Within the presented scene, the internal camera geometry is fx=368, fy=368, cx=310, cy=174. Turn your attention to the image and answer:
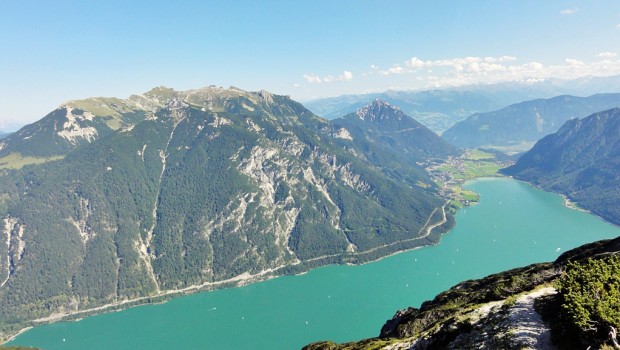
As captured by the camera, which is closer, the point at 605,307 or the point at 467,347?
the point at 605,307

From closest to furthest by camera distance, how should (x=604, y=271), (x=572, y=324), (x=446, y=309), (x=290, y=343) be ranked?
(x=572, y=324) → (x=604, y=271) → (x=446, y=309) → (x=290, y=343)

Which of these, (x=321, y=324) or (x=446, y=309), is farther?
(x=321, y=324)

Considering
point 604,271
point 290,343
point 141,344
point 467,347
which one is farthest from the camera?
point 141,344

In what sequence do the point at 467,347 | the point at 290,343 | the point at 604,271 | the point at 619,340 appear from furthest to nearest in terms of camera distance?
the point at 290,343 < the point at 467,347 < the point at 604,271 < the point at 619,340

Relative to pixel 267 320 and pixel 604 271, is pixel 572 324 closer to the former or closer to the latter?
pixel 604 271

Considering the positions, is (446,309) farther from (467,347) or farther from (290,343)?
(290,343)

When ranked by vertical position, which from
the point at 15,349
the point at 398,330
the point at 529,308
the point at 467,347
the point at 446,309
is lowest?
the point at 15,349

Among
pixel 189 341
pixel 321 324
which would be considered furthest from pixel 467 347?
pixel 189 341

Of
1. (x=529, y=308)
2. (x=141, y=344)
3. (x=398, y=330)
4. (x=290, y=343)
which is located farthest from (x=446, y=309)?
(x=141, y=344)

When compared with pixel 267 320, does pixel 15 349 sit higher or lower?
higher
